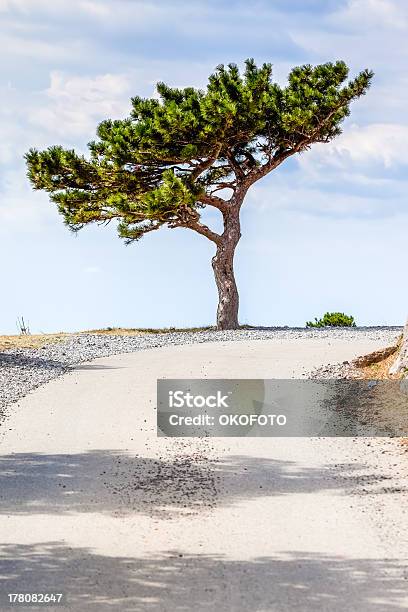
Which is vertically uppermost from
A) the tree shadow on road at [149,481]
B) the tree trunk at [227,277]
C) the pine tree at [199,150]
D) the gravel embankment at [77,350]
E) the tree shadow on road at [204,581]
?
the pine tree at [199,150]

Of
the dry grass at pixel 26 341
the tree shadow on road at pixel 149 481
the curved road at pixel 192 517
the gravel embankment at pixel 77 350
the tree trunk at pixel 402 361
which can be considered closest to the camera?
the curved road at pixel 192 517

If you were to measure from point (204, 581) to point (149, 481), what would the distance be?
120 inches

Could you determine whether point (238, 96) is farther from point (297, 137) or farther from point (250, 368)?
point (250, 368)

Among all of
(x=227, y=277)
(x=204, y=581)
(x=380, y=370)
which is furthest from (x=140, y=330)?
(x=204, y=581)

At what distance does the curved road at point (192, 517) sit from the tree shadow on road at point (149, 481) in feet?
0.07

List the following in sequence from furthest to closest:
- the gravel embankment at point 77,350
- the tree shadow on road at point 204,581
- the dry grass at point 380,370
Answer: the gravel embankment at point 77,350
the dry grass at point 380,370
the tree shadow on road at point 204,581

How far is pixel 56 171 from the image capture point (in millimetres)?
31609

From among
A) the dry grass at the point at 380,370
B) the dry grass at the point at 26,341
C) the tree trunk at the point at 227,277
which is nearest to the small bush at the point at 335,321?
the tree trunk at the point at 227,277

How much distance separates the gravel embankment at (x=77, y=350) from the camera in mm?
16094

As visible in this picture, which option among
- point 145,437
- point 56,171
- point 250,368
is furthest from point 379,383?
point 56,171

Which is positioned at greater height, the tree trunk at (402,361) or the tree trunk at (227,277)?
the tree trunk at (227,277)

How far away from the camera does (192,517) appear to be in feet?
25.2
